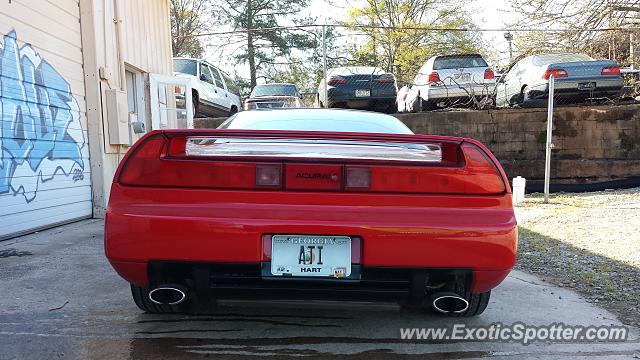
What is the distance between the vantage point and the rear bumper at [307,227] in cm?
203

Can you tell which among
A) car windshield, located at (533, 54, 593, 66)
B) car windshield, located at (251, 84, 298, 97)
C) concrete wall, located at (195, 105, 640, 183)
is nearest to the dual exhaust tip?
concrete wall, located at (195, 105, 640, 183)

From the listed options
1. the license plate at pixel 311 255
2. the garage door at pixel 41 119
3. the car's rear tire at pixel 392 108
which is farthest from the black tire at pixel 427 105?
the license plate at pixel 311 255

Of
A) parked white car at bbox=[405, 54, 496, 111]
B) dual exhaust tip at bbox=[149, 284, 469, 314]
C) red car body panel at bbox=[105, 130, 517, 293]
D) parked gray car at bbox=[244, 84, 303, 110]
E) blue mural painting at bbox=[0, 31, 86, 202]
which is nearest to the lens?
red car body panel at bbox=[105, 130, 517, 293]

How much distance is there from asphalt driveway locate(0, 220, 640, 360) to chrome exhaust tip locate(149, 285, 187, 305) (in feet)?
0.65

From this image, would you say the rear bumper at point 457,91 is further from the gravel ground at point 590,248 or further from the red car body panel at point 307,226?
the red car body panel at point 307,226

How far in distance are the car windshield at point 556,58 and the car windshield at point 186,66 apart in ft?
25.3

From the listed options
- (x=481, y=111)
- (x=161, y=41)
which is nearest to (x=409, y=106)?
(x=481, y=111)

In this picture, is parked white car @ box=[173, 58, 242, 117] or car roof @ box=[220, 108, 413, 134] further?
parked white car @ box=[173, 58, 242, 117]

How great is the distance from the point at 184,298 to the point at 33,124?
13.8 ft

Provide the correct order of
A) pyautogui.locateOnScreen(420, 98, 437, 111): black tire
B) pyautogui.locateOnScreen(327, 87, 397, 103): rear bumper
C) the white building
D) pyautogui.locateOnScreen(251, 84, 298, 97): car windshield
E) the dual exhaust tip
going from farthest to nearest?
pyautogui.locateOnScreen(251, 84, 298, 97): car windshield → pyautogui.locateOnScreen(420, 98, 437, 111): black tire → pyautogui.locateOnScreen(327, 87, 397, 103): rear bumper → the white building → the dual exhaust tip

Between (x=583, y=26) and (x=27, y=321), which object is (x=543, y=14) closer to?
(x=583, y=26)

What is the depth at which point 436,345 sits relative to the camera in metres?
2.42

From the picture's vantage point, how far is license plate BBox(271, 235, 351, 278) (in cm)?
204

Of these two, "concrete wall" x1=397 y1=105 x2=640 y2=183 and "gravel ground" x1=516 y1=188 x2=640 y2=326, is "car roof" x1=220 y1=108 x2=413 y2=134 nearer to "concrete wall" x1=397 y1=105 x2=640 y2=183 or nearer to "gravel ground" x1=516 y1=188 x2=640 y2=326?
"gravel ground" x1=516 y1=188 x2=640 y2=326
